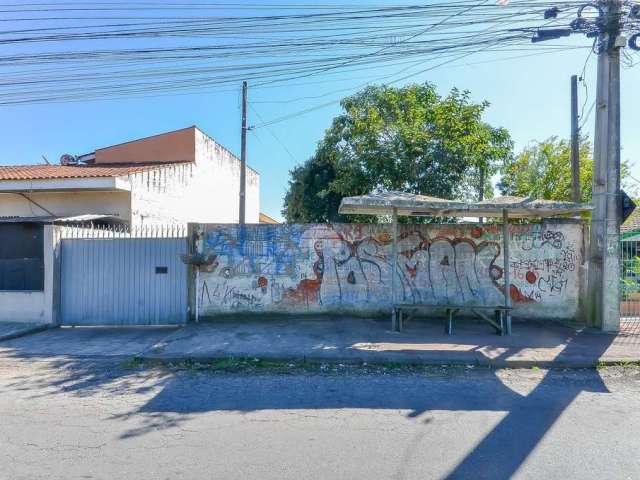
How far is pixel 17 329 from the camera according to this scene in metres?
8.14

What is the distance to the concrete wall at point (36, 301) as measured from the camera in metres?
8.62

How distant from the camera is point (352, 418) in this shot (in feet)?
13.6

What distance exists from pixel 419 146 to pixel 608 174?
460cm

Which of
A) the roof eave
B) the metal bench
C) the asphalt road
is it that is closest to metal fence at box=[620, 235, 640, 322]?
the metal bench

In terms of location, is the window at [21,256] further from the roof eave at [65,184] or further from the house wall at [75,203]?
the house wall at [75,203]

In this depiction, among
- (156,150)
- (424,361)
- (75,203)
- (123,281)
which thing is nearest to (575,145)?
(424,361)

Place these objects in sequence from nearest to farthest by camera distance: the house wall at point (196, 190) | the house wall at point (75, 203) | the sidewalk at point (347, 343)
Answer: the sidewalk at point (347, 343), the house wall at point (75, 203), the house wall at point (196, 190)

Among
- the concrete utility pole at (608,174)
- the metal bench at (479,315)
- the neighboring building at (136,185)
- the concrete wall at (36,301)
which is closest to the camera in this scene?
the metal bench at (479,315)

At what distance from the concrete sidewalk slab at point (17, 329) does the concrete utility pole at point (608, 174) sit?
11.1m

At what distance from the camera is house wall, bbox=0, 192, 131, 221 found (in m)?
11.5

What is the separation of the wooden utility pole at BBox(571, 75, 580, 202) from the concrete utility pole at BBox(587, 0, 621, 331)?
4.07 meters

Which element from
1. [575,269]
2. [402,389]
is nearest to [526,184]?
[575,269]

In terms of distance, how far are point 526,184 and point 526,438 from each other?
58.5ft

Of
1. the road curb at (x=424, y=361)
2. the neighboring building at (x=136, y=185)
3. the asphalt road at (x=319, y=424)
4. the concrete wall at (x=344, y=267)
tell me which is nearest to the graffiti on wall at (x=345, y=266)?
the concrete wall at (x=344, y=267)
